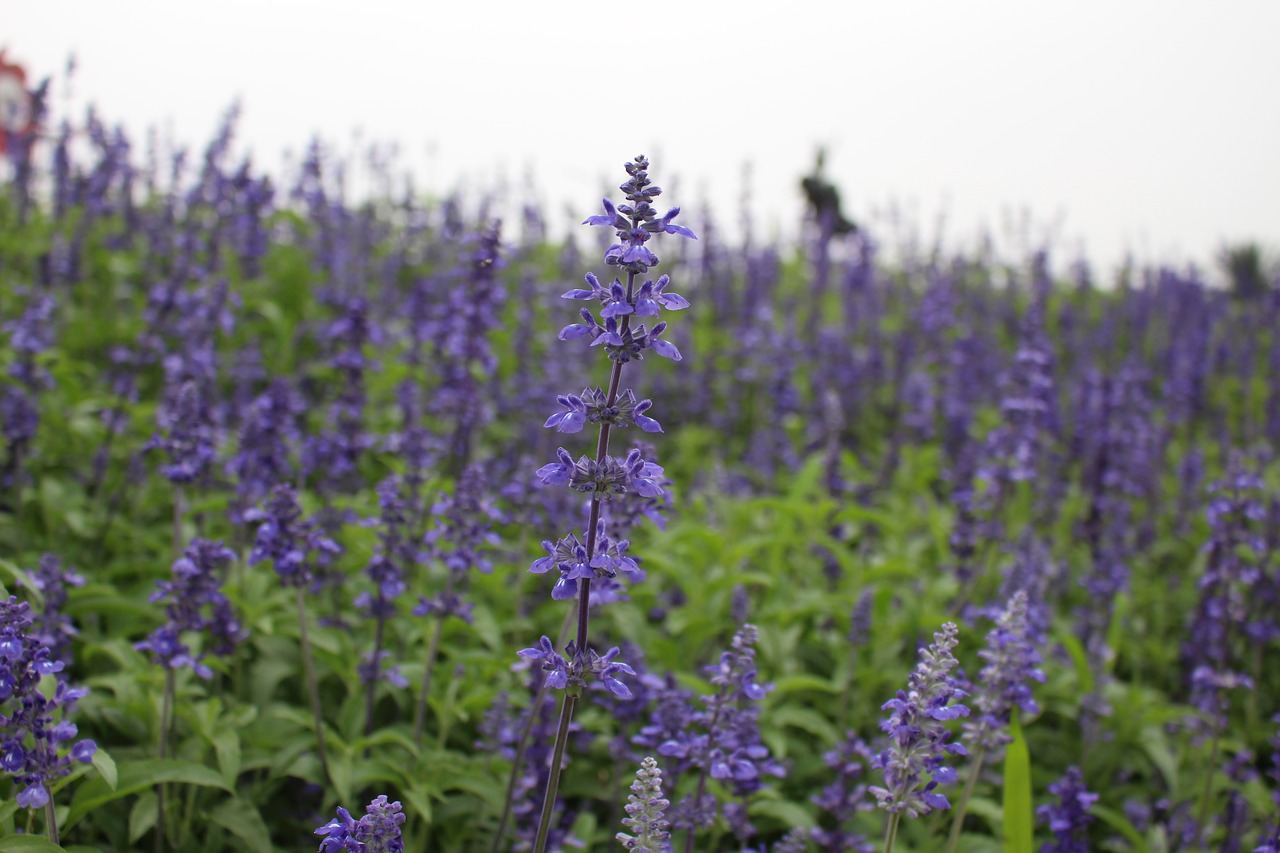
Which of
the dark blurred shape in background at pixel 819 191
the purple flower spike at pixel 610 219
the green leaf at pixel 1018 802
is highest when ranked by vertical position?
the dark blurred shape in background at pixel 819 191

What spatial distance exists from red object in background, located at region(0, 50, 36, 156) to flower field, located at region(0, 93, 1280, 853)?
347 millimetres

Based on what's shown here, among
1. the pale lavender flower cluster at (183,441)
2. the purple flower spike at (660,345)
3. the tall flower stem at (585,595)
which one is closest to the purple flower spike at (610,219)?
the tall flower stem at (585,595)

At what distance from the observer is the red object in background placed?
9.65 metres

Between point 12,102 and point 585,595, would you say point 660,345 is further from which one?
point 12,102

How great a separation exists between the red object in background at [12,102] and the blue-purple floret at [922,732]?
35.1 ft

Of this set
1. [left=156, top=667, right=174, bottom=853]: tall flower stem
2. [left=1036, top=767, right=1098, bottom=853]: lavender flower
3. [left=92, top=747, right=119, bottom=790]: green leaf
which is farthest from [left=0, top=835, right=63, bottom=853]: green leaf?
[left=1036, top=767, right=1098, bottom=853]: lavender flower

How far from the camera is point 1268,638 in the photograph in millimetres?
6891

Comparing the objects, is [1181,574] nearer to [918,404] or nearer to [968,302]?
[918,404]

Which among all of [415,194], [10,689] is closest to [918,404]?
[415,194]

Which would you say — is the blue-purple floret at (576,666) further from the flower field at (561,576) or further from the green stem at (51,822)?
the green stem at (51,822)

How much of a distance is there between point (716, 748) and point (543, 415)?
522 centimetres

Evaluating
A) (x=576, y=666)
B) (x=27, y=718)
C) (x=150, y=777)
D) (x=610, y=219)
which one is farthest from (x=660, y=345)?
(x=150, y=777)

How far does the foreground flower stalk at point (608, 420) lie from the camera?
247 cm

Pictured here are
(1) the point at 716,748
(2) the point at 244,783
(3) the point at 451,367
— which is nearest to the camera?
(1) the point at 716,748
